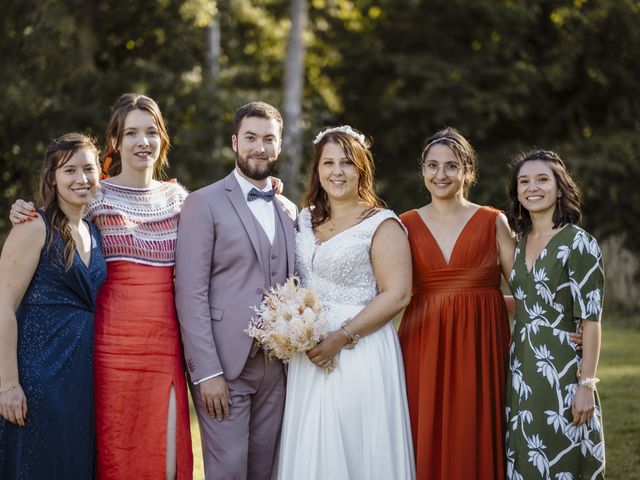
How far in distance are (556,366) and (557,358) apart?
4 centimetres

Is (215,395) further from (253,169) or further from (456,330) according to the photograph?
(456,330)

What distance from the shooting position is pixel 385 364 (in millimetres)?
4598

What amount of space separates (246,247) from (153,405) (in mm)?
997

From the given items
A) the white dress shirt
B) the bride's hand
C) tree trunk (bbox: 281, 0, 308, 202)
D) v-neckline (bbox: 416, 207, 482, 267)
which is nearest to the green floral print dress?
v-neckline (bbox: 416, 207, 482, 267)

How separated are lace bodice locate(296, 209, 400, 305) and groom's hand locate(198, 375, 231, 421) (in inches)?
29.0

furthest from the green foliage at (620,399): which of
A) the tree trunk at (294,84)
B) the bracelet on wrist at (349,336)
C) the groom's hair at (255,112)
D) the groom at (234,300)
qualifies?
the tree trunk at (294,84)

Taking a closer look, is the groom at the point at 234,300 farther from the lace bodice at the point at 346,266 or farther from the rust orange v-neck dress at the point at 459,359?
the rust orange v-neck dress at the point at 459,359

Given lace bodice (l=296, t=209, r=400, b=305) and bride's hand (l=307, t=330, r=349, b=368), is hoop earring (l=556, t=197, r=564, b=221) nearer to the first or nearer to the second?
lace bodice (l=296, t=209, r=400, b=305)

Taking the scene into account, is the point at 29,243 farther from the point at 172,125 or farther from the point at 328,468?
the point at 172,125

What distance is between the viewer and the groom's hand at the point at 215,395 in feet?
14.6

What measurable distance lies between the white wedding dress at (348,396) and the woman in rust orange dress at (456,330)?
157mm

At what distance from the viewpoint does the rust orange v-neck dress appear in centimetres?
466

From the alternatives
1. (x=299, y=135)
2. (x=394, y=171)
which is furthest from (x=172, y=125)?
(x=394, y=171)

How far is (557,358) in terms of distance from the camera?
4.39 metres
